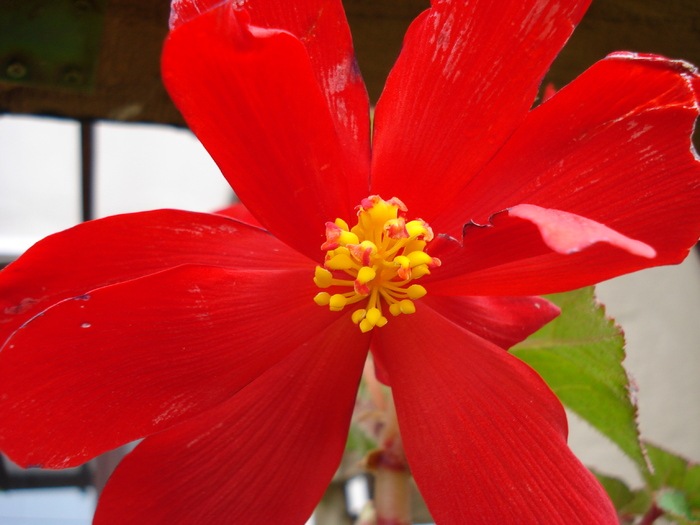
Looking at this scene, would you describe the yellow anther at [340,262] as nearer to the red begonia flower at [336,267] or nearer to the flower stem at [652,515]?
the red begonia flower at [336,267]

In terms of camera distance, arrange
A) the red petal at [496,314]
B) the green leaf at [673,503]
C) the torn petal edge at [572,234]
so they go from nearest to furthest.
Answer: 1. the torn petal edge at [572,234]
2. the red petal at [496,314]
3. the green leaf at [673,503]

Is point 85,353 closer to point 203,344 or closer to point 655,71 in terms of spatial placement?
point 203,344

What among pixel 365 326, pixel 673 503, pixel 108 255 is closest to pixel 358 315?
pixel 365 326

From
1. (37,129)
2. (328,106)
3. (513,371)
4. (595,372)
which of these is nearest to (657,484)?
(595,372)

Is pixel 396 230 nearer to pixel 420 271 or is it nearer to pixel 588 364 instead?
pixel 420 271

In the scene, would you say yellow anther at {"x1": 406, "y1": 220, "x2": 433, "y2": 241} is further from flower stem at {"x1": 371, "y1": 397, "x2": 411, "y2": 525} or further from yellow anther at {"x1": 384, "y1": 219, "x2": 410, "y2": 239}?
flower stem at {"x1": 371, "y1": 397, "x2": 411, "y2": 525}

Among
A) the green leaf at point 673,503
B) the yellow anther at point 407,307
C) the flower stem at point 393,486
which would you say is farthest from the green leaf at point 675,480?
the yellow anther at point 407,307

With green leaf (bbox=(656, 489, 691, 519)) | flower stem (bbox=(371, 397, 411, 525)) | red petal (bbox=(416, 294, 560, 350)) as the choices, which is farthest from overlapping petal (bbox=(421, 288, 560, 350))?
green leaf (bbox=(656, 489, 691, 519))
